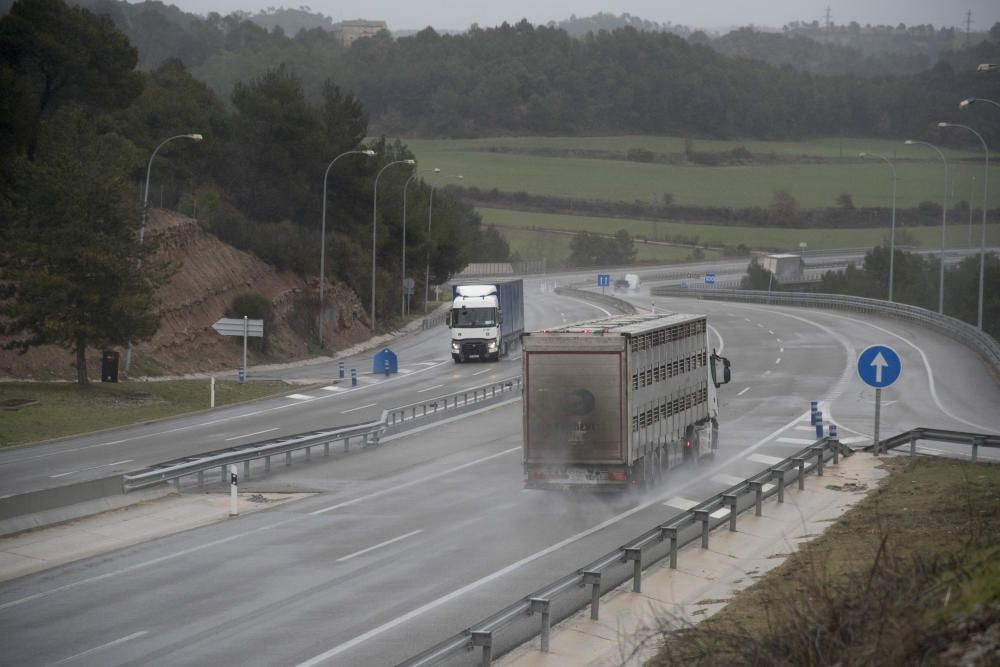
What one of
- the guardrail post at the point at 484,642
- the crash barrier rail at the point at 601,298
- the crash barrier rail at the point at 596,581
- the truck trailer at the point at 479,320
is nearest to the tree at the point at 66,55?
the truck trailer at the point at 479,320

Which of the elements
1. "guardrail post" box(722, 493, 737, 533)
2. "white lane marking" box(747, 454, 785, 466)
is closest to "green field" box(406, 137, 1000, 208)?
"white lane marking" box(747, 454, 785, 466)

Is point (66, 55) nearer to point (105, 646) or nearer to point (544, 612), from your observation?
point (105, 646)

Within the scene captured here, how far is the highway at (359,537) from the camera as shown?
15.7m

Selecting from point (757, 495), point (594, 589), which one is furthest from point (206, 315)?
point (594, 589)

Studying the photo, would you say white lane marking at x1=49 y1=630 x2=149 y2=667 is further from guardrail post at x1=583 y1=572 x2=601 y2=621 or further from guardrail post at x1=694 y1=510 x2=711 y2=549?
guardrail post at x1=694 y1=510 x2=711 y2=549

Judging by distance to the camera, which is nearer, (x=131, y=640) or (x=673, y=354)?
(x=131, y=640)

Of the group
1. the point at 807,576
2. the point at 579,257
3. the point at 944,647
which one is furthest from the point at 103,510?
the point at 579,257

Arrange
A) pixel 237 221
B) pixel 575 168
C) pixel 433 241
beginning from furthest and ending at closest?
pixel 575 168, pixel 433 241, pixel 237 221

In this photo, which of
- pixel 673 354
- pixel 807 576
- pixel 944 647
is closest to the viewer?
pixel 944 647

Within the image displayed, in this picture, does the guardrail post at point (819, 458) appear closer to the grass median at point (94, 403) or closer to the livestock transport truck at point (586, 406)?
the livestock transport truck at point (586, 406)

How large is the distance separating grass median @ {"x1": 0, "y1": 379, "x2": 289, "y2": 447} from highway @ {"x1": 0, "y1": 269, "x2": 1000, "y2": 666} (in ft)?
4.08

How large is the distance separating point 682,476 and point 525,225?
132 metres

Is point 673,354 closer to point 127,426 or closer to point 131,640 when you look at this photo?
point 131,640

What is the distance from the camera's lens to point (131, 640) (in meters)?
15.5
